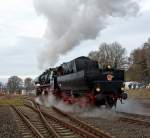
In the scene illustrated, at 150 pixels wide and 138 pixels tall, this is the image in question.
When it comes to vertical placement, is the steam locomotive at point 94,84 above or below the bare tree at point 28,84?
below

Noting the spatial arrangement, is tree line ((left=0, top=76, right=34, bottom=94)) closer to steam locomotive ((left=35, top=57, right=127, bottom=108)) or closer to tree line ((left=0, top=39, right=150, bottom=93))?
tree line ((left=0, top=39, right=150, bottom=93))

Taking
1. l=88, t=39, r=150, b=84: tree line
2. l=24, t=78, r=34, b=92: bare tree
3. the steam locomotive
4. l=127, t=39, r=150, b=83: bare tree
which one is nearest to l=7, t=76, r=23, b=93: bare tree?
l=24, t=78, r=34, b=92: bare tree

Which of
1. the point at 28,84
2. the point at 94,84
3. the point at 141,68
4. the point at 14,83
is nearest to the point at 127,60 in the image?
the point at 141,68

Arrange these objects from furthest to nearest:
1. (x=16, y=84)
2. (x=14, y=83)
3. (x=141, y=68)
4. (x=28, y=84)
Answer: (x=28, y=84), (x=16, y=84), (x=14, y=83), (x=141, y=68)

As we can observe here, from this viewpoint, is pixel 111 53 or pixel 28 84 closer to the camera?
pixel 111 53

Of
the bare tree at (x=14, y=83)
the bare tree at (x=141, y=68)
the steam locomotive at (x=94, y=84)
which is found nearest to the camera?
the steam locomotive at (x=94, y=84)

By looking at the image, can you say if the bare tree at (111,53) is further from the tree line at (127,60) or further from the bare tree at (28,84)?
the bare tree at (28,84)

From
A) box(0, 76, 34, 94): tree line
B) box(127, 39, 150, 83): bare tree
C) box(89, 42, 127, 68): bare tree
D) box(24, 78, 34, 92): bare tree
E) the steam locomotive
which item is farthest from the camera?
box(0, 76, 34, 94): tree line

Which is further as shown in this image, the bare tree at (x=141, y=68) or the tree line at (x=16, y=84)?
the tree line at (x=16, y=84)

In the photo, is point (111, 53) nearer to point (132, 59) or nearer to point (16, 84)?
point (132, 59)

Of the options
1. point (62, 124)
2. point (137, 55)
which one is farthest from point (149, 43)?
point (62, 124)

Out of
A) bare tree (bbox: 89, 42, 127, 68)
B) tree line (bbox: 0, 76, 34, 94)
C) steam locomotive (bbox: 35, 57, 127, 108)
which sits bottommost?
steam locomotive (bbox: 35, 57, 127, 108)

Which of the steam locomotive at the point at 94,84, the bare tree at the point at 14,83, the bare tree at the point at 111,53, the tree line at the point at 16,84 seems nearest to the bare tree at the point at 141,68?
the bare tree at the point at 111,53

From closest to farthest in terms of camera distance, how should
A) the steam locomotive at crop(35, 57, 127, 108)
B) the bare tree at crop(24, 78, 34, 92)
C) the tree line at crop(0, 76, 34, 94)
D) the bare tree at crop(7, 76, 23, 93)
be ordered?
the steam locomotive at crop(35, 57, 127, 108) < the bare tree at crop(24, 78, 34, 92) < the tree line at crop(0, 76, 34, 94) < the bare tree at crop(7, 76, 23, 93)
